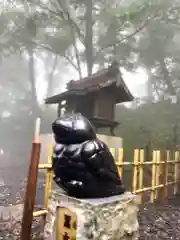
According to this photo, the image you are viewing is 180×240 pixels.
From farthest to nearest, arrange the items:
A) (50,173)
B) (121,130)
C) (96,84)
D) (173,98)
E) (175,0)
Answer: (173,98) < (121,130) < (175,0) < (96,84) < (50,173)

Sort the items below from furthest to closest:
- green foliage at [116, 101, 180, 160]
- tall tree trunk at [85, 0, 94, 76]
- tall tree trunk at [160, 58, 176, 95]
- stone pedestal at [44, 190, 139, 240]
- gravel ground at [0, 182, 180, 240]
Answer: tall tree trunk at [160, 58, 176, 95] < tall tree trunk at [85, 0, 94, 76] < green foliage at [116, 101, 180, 160] < gravel ground at [0, 182, 180, 240] < stone pedestal at [44, 190, 139, 240]

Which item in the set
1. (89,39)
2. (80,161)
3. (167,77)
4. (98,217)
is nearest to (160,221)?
(98,217)

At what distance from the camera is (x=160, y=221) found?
499 centimetres

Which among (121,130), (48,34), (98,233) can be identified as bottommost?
(98,233)

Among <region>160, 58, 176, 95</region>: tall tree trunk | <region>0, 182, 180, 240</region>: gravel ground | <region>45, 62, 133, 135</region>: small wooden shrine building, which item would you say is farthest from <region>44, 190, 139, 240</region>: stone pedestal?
<region>160, 58, 176, 95</region>: tall tree trunk

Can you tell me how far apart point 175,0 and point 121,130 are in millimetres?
7719

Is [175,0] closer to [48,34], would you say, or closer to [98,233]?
[48,34]

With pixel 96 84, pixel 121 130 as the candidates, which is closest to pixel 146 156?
pixel 96 84

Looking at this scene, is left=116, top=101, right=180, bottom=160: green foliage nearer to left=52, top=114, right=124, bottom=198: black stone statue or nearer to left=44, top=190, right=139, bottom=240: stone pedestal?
left=44, top=190, right=139, bottom=240: stone pedestal

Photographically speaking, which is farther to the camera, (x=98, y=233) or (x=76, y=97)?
(x=76, y=97)

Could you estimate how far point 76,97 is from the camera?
10195 millimetres

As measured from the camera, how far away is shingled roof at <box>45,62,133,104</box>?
9.59 meters

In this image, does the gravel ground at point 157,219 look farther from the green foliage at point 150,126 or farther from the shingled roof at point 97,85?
the green foliage at point 150,126

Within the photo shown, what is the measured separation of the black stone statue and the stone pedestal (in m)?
0.13
